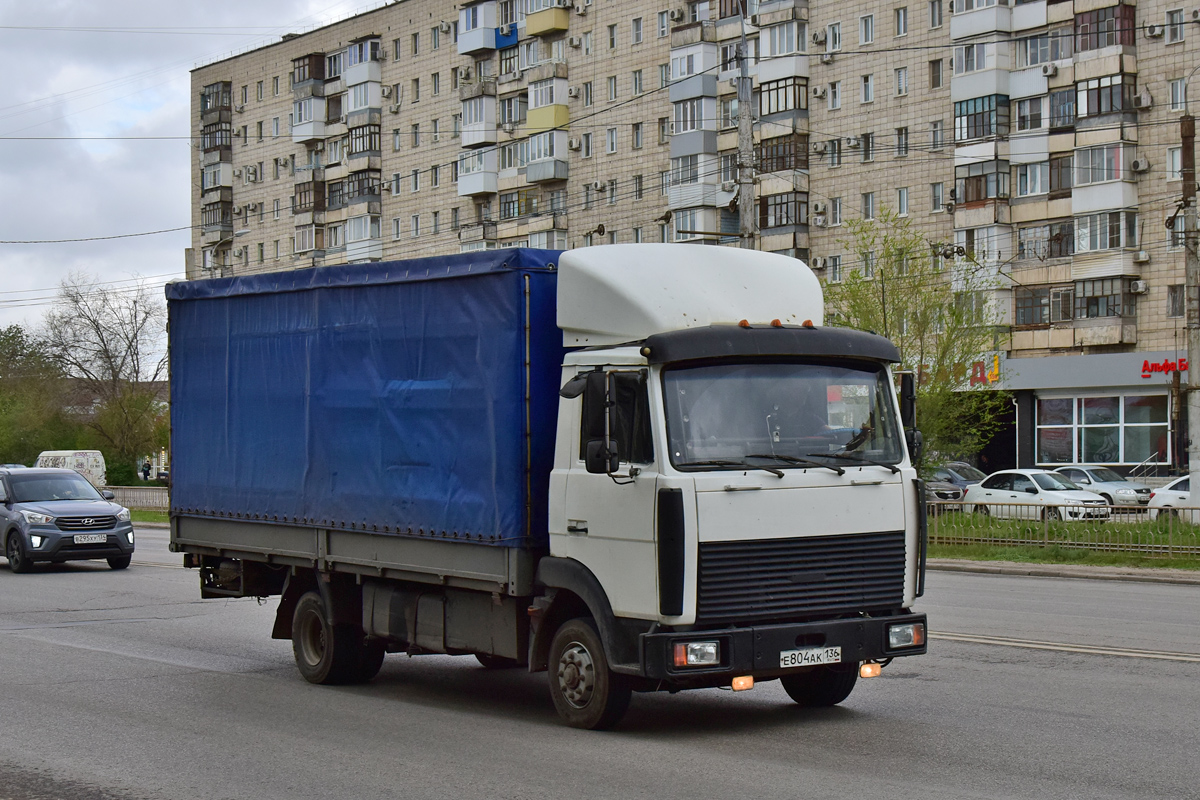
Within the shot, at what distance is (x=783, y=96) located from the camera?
58.0m

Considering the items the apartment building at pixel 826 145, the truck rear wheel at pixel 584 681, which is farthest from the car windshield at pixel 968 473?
the truck rear wheel at pixel 584 681

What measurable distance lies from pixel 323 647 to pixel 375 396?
2.10 m

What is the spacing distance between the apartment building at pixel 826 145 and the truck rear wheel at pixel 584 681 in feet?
82.1

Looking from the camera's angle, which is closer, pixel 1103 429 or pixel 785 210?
pixel 1103 429

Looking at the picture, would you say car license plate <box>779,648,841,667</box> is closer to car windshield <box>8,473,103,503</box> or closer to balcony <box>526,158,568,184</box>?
car windshield <box>8,473,103,503</box>

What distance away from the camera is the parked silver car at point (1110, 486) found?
131 ft

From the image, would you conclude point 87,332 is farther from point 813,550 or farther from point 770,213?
point 813,550

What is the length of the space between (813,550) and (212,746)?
3.71 m

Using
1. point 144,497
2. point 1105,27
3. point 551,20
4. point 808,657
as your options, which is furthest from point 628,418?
point 551,20

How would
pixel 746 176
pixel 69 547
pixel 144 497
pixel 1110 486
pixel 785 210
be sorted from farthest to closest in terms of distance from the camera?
pixel 785 210 < pixel 144 497 < pixel 1110 486 < pixel 746 176 < pixel 69 547

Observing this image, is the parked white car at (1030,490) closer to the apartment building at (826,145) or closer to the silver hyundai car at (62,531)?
the apartment building at (826,145)

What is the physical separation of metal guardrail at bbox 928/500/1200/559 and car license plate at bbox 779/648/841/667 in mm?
16150

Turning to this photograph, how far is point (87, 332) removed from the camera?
77.7 metres

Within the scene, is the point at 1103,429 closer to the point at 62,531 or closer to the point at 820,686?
the point at 62,531
